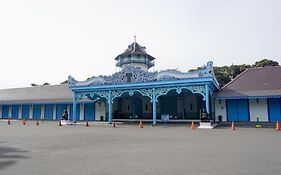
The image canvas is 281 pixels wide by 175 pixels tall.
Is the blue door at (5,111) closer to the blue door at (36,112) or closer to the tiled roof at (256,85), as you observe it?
the blue door at (36,112)

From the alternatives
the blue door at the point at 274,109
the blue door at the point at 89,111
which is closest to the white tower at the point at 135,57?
the blue door at the point at 89,111

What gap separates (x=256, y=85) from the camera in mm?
24812

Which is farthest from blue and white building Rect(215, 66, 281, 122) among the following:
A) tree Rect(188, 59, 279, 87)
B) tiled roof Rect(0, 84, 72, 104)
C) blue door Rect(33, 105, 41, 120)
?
blue door Rect(33, 105, 41, 120)

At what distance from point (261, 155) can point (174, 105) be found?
2212 centimetres

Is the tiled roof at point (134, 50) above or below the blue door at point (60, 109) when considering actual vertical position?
above

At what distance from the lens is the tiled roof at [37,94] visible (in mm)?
35531

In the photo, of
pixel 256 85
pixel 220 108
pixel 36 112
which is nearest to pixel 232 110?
pixel 220 108

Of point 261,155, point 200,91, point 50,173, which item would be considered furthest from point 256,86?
point 50,173

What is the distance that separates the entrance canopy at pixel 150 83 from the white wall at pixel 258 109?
3.96m

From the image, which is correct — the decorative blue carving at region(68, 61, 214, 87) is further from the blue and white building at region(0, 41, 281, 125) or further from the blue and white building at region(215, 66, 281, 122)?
the blue and white building at region(215, 66, 281, 122)

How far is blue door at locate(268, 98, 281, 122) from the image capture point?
23.6 m

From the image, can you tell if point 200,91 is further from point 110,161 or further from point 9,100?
point 9,100

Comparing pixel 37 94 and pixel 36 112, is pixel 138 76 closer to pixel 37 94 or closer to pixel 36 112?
pixel 36 112

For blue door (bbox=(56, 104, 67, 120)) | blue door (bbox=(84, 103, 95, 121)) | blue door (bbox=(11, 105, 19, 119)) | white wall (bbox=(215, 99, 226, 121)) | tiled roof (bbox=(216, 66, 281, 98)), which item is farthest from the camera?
blue door (bbox=(11, 105, 19, 119))
